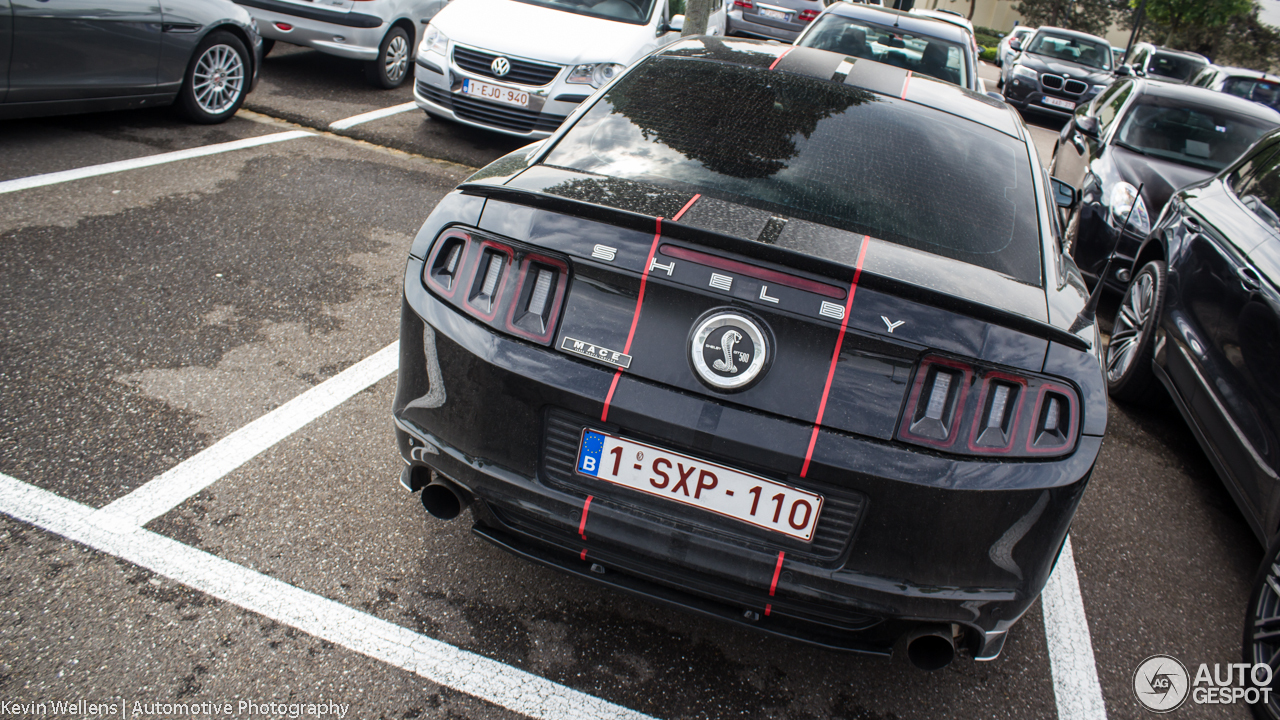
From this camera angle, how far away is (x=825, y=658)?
7.86 ft

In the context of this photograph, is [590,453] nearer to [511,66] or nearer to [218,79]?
[511,66]

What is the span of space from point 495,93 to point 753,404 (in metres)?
5.40

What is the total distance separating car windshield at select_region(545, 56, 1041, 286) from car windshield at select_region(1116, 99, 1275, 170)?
439cm

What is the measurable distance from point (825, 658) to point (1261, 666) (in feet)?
4.64

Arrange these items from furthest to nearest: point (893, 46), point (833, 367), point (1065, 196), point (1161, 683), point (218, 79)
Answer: point (893, 46)
point (218, 79)
point (1065, 196)
point (1161, 683)
point (833, 367)

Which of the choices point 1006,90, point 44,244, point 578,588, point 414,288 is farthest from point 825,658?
point 1006,90

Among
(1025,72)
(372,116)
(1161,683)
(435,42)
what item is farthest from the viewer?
(1025,72)

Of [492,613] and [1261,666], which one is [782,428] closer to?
[492,613]

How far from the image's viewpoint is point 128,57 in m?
5.38

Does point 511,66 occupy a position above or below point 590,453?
above

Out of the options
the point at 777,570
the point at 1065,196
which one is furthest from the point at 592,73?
the point at 777,570

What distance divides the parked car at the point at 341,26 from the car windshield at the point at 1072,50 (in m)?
12.4

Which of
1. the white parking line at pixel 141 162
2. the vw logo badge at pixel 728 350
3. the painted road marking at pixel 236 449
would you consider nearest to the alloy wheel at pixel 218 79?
the white parking line at pixel 141 162

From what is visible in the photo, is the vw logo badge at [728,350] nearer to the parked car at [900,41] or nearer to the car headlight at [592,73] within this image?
the car headlight at [592,73]
